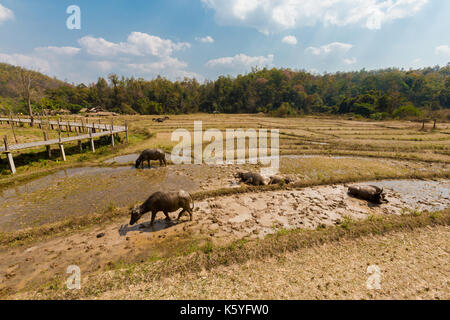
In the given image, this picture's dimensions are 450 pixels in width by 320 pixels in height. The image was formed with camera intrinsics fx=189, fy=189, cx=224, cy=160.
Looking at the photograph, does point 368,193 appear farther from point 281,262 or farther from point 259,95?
point 259,95

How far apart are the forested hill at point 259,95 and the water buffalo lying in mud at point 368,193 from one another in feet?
197

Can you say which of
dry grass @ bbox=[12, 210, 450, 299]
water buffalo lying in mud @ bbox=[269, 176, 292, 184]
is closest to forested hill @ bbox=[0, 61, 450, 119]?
water buffalo lying in mud @ bbox=[269, 176, 292, 184]

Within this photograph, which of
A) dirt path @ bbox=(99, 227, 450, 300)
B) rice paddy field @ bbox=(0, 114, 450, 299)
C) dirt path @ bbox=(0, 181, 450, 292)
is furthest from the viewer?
dirt path @ bbox=(0, 181, 450, 292)

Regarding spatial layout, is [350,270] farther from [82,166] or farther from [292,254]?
[82,166]

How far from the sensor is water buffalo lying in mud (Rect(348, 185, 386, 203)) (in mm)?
9430

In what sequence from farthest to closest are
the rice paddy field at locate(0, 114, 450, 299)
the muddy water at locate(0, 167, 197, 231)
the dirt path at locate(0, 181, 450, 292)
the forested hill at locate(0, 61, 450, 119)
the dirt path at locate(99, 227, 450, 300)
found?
the forested hill at locate(0, 61, 450, 119)
the muddy water at locate(0, 167, 197, 231)
the dirt path at locate(0, 181, 450, 292)
the rice paddy field at locate(0, 114, 450, 299)
the dirt path at locate(99, 227, 450, 300)

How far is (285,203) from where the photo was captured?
9391mm

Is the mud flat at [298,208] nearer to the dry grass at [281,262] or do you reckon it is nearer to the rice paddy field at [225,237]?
the rice paddy field at [225,237]

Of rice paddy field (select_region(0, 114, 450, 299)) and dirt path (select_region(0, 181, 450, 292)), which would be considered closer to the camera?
rice paddy field (select_region(0, 114, 450, 299))

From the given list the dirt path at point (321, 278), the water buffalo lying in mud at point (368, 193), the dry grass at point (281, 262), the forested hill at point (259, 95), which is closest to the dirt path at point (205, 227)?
the water buffalo lying in mud at point (368, 193)

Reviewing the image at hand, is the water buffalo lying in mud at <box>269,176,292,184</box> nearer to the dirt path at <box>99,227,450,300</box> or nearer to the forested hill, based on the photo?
the dirt path at <box>99,227,450,300</box>

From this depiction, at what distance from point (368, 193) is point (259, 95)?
8101 centimetres

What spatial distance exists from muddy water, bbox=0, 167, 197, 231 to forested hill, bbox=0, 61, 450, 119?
59.7 meters

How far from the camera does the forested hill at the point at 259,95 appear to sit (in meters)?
63.2
